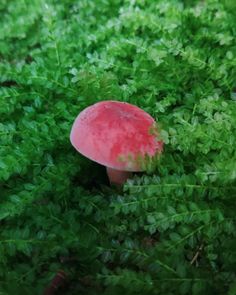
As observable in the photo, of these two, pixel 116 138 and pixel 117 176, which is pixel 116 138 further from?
pixel 117 176

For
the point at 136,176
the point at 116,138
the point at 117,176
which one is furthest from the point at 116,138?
the point at 117,176

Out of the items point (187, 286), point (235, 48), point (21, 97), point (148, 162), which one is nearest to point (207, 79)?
point (235, 48)

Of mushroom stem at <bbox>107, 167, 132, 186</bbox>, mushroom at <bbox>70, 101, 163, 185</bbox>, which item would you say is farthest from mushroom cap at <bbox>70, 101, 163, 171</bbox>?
mushroom stem at <bbox>107, 167, 132, 186</bbox>

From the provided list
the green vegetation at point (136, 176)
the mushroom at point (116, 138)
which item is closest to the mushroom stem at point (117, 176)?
the green vegetation at point (136, 176)

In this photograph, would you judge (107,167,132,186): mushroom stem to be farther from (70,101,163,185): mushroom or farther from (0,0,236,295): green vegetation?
(70,101,163,185): mushroom

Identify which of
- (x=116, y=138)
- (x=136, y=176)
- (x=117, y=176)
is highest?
(x=116, y=138)

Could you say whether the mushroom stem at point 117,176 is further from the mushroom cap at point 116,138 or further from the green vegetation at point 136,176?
the mushroom cap at point 116,138

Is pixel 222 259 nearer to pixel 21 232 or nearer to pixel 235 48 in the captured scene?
pixel 21 232

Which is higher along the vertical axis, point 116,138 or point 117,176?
point 116,138
